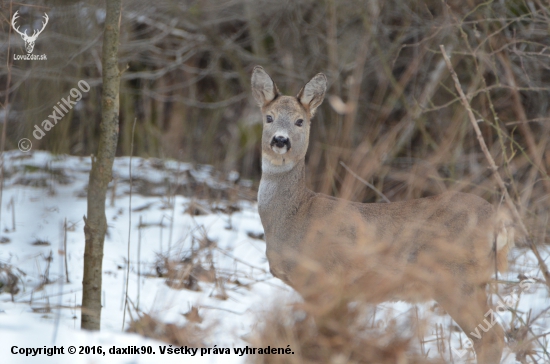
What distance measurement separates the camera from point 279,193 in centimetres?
464

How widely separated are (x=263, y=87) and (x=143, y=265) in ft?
5.87

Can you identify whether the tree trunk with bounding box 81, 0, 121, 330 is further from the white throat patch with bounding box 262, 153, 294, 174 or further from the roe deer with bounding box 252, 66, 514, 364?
the white throat patch with bounding box 262, 153, 294, 174

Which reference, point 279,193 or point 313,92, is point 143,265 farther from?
point 313,92

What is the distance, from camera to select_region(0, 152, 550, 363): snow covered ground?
3.23 m

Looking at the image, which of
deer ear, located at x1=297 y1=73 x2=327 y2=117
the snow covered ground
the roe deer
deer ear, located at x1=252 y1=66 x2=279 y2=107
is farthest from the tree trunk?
deer ear, located at x1=297 y1=73 x2=327 y2=117

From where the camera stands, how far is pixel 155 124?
425 inches

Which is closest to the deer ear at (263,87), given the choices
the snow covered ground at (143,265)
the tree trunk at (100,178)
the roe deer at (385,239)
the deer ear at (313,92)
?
the roe deer at (385,239)

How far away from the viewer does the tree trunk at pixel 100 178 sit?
346 cm

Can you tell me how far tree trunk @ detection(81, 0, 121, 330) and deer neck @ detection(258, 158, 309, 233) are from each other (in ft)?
4.66

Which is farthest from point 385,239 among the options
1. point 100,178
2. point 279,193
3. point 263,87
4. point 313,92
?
point 100,178

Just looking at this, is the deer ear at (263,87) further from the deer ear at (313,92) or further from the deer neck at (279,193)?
the deer neck at (279,193)

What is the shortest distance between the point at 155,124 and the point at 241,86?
5.47 feet

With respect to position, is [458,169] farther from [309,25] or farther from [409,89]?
[309,25]

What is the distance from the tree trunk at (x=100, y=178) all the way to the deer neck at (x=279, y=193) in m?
1.42
